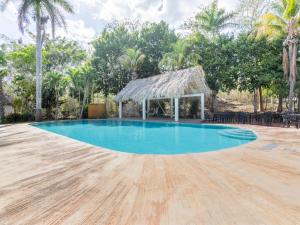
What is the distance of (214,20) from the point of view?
65.1 feet

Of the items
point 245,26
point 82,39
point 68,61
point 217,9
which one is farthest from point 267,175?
point 82,39

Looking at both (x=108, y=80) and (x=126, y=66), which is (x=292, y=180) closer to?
(x=126, y=66)

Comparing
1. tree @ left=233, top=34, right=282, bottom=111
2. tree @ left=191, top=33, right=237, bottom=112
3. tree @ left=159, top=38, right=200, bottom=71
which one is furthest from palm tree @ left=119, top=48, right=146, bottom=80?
tree @ left=233, top=34, right=282, bottom=111

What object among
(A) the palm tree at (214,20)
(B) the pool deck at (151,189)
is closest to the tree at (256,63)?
(A) the palm tree at (214,20)

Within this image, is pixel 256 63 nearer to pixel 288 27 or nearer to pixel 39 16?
pixel 288 27

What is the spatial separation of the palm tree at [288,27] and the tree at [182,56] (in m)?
6.10

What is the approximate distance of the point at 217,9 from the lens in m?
19.8

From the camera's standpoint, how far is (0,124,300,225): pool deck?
207cm

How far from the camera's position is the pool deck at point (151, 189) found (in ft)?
6.80

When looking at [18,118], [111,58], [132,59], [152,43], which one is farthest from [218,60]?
[18,118]

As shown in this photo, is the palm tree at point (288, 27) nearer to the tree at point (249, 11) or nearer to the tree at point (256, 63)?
the tree at point (256, 63)

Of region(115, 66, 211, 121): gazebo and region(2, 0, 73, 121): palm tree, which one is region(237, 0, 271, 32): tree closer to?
region(115, 66, 211, 121): gazebo

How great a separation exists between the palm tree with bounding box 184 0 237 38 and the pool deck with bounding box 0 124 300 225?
18.2m

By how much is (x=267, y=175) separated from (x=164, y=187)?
1.64m
